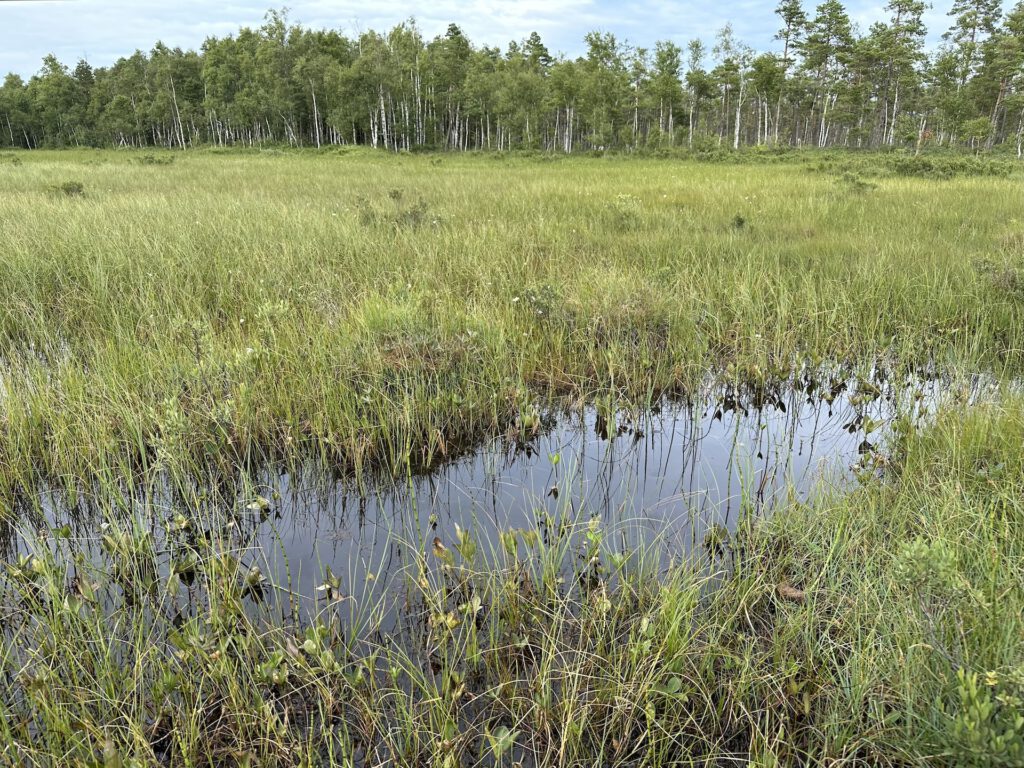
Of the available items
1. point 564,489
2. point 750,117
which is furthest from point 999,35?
point 564,489

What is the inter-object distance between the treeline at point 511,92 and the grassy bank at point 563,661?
4257 centimetres

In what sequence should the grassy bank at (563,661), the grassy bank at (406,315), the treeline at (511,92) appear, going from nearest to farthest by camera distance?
1. the grassy bank at (563,661)
2. the grassy bank at (406,315)
3. the treeline at (511,92)

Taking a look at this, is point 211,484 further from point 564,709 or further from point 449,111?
point 449,111

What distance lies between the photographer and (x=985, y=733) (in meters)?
1.50

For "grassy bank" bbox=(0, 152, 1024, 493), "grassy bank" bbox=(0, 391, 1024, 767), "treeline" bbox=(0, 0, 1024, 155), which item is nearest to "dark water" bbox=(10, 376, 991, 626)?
"grassy bank" bbox=(0, 391, 1024, 767)

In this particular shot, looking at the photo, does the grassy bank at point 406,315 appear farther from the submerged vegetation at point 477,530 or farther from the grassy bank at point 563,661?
the grassy bank at point 563,661

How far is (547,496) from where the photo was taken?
3314 mm

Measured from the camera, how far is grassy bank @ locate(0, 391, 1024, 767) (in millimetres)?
1788

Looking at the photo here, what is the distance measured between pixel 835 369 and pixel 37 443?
5482mm

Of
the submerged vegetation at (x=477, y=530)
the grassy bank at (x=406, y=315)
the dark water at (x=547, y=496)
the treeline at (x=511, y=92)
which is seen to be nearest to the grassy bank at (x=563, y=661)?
the submerged vegetation at (x=477, y=530)

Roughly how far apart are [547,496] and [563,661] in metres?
1.26

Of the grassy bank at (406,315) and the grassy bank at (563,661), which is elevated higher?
the grassy bank at (406,315)

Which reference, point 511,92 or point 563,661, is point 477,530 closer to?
point 563,661

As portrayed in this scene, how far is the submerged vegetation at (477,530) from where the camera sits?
6.17 ft
